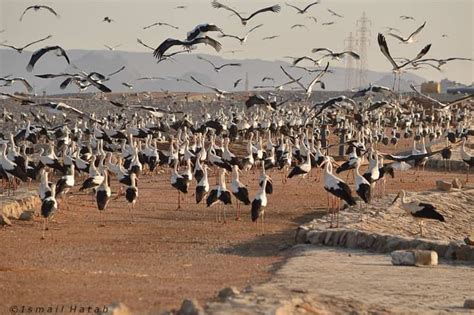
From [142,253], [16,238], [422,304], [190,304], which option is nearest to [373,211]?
[142,253]

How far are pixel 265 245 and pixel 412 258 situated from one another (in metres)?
3.47

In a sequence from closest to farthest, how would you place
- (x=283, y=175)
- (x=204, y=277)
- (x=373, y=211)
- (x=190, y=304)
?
(x=190, y=304), (x=204, y=277), (x=373, y=211), (x=283, y=175)

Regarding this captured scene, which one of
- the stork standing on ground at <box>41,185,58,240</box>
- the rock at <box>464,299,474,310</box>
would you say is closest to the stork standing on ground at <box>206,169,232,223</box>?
the stork standing on ground at <box>41,185,58,240</box>

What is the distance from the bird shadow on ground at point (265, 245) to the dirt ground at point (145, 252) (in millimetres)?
17

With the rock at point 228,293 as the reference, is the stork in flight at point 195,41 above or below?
above

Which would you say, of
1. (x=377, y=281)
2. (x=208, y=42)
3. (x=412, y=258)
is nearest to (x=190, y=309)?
(x=377, y=281)

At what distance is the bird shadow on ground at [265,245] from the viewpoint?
16406mm

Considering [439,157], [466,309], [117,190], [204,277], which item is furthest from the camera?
[439,157]

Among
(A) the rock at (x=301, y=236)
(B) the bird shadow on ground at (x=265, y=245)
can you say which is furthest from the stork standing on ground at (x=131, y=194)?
(A) the rock at (x=301, y=236)

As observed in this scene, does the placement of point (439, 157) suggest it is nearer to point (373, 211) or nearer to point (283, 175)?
point (283, 175)

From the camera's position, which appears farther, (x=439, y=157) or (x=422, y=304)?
(x=439, y=157)

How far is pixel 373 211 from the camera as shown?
20.2 m

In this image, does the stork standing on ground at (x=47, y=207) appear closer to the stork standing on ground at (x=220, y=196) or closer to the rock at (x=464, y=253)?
the stork standing on ground at (x=220, y=196)

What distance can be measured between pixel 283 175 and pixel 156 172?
13.8ft
